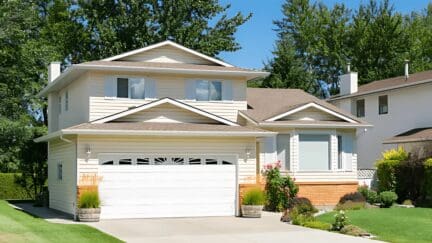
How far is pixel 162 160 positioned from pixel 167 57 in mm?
6003

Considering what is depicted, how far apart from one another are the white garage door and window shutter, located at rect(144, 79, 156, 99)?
3.76m

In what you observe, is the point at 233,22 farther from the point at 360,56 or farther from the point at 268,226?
the point at 268,226

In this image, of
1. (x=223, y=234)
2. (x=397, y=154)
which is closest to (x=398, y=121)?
(x=397, y=154)

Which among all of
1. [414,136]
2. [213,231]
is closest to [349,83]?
[414,136]

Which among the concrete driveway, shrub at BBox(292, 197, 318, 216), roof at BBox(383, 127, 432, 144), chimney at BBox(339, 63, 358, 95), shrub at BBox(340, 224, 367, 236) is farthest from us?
chimney at BBox(339, 63, 358, 95)

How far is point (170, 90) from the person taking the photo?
2755cm

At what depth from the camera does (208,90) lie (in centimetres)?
2817

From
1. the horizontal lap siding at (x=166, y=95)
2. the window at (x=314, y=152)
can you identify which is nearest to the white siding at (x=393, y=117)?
the window at (x=314, y=152)

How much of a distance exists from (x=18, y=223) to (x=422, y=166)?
56.6 ft

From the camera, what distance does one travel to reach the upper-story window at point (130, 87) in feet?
87.1

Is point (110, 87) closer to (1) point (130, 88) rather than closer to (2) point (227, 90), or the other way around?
(1) point (130, 88)

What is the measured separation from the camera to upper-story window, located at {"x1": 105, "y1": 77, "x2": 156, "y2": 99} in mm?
26541

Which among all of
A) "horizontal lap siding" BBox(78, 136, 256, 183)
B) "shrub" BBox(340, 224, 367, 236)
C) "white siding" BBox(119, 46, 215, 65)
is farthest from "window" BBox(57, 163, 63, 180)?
"shrub" BBox(340, 224, 367, 236)

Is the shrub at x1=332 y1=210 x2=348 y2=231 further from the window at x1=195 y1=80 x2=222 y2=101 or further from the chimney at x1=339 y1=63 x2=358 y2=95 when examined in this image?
the chimney at x1=339 y1=63 x2=358 y2=95
